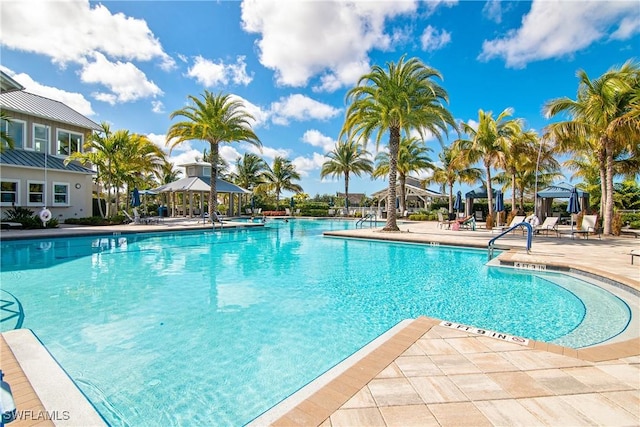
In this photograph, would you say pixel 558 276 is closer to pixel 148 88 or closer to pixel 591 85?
pixel 591 85

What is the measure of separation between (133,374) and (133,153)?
21752 millimetres

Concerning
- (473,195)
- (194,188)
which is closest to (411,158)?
(473,195)

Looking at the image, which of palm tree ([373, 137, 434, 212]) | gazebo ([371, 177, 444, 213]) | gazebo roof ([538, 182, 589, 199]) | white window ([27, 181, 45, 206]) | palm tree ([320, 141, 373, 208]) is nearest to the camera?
white window ([27, 181, 45, 206])

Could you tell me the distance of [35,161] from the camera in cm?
1872

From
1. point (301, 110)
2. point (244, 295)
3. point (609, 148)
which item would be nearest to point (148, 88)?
point (301, 110)

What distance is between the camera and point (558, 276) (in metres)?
8.02

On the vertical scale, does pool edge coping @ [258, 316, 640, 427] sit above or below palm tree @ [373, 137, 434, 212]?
below

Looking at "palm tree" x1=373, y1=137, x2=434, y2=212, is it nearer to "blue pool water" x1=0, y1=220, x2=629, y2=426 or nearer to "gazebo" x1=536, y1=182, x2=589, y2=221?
"gazebo" x1=536, y1=182, x2=589, y2=221

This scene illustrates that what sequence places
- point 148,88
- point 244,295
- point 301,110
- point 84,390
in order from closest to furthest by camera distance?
point 84,390 → point 244,295 → point 148,88 → point 301,110

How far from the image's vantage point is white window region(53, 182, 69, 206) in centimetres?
1978

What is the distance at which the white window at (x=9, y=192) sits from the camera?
17484mm

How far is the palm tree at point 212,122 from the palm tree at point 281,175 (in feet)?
52.0

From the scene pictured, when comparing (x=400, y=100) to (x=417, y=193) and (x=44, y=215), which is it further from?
(x=417, y=193)

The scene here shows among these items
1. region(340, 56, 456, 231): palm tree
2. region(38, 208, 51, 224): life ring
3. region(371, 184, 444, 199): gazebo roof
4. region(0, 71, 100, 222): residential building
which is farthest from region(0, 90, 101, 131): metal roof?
region(371, 184, 444, 199): gazebo roof
